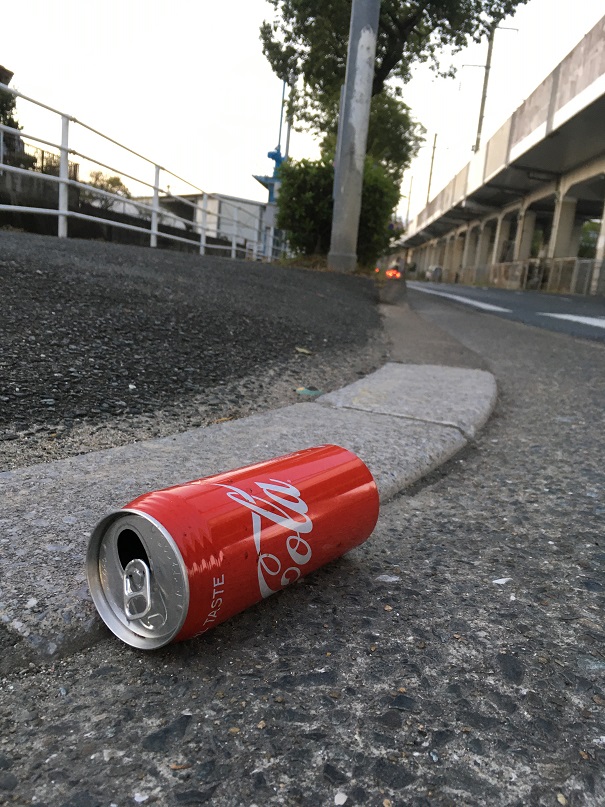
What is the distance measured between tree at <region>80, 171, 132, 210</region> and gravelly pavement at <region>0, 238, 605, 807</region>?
303 inches

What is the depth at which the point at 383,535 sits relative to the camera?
1.61 meters

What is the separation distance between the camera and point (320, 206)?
10.9 meters

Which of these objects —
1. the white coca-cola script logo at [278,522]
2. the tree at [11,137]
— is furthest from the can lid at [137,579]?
the tree at [11,137]

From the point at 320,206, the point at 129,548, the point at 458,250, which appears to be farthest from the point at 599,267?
the point at 458,250

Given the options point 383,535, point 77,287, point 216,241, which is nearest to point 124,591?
point 383,535

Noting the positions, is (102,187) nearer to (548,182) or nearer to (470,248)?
(548,182)

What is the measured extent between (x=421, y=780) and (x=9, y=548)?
898 mm

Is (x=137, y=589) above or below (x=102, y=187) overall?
below

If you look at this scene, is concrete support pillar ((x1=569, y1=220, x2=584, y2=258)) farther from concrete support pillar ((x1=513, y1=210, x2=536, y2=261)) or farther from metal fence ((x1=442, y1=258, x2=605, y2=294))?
concrete support pillar ((x1=513, y1=210, x2=536, y2=261))

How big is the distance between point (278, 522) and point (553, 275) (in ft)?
94.6

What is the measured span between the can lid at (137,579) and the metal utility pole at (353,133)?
368 inches

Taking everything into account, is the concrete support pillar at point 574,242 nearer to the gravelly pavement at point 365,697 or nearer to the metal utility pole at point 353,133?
the metal utility pole at point 353,133

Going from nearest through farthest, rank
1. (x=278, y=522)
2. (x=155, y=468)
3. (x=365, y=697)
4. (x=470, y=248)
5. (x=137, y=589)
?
(x=365, y=697), (x=137, y=589), (x=278, y=522), (x=155, y=468), (x=470, y=248)

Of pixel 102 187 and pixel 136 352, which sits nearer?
pixel 136 352
